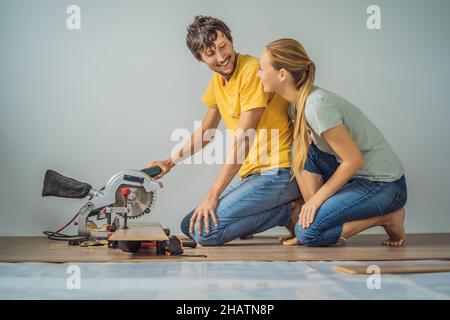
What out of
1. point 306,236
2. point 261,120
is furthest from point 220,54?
point 306,236

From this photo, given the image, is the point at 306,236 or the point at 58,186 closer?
the point at 306,236

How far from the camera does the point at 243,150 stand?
10.6 feet

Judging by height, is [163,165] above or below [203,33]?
below

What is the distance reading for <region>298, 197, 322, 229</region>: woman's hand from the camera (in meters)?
3.12

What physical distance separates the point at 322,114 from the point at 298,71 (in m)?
0.27

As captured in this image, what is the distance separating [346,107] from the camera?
122 inches

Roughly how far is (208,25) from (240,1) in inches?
49.7

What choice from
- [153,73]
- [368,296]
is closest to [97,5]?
[153,73]

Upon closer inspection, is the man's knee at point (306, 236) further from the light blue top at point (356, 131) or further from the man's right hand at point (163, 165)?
the man's right hand at point (163, 165)

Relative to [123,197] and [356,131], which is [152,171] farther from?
[356,131]

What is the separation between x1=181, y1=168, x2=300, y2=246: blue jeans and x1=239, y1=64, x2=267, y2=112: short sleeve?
1.20 feet

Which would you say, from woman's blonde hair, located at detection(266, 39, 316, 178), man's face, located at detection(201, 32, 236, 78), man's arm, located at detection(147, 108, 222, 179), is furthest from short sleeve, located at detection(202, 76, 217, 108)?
woman's blonde hair, located at detection(266, 39, 316, 178)

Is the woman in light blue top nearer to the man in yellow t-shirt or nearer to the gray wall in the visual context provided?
the man in yellow t-shirt

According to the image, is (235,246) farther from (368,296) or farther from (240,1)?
(240,1)
